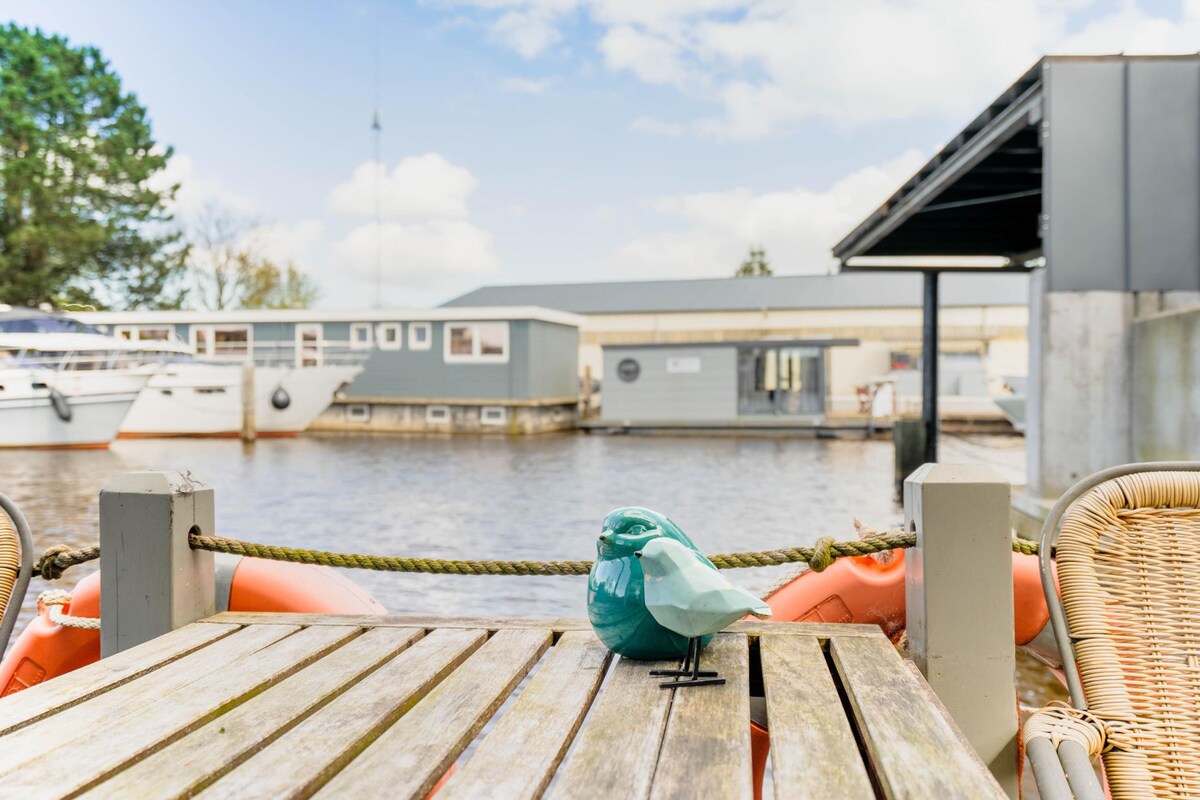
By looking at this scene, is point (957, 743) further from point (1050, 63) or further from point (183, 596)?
point (1050, 63)

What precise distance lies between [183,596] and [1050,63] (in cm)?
643

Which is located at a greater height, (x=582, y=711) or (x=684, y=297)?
(x=684, y=297)

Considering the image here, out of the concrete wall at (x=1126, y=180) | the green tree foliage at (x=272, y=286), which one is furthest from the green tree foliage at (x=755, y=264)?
the concrete wall at (x=1126, y=180)

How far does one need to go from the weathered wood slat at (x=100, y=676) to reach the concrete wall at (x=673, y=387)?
23459 mm

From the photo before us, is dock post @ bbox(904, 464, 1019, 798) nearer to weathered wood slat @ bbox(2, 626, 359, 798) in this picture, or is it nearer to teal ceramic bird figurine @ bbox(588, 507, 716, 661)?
teal ceramic bird figurine @ bbox(588, 507, 716, 661)

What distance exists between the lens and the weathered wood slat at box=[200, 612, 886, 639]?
2.18 metres

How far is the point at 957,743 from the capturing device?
1462 millimetres

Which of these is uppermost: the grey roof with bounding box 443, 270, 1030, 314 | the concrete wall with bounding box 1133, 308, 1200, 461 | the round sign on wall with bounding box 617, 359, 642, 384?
the grey roof with bounding box 443, 270, 1030, 314

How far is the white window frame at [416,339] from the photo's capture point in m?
26.4

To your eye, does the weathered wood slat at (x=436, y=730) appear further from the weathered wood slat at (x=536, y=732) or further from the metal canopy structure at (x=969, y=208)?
the metal canopy structure at (x=969, y=208)

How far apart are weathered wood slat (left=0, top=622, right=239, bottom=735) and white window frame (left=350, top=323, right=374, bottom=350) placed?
25.2 metres

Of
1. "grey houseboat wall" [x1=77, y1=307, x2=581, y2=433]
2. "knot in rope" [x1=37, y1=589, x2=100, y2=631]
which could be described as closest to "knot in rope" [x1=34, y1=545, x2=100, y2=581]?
"knot in rope" [x1=37, y1=589, x2=100, y2=631]

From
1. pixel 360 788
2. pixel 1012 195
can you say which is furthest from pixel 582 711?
pixel 1012 195

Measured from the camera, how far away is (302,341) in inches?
1056
